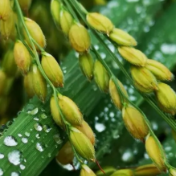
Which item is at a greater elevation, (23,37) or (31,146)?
(23,37)

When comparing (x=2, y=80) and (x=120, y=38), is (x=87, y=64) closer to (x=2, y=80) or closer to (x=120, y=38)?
(x=120, y=38)

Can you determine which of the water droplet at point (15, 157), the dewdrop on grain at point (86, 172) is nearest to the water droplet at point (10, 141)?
the water droplet at point (15, 157)

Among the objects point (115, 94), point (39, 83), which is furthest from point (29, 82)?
point (115, 94)

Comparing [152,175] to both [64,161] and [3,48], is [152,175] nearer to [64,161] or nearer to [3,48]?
[64,161]

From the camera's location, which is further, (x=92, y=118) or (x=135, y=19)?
(x=135, y=19)

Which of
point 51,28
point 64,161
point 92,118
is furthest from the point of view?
point 51,28

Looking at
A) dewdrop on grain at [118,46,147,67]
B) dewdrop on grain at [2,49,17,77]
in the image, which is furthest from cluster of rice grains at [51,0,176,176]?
dewdrop on grain at [2,49,17,77]

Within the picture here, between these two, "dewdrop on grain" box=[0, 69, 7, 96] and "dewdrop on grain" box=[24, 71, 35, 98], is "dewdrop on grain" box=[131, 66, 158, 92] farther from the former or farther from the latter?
"dewdrop on grain" box=[0, 69, 7, 96]

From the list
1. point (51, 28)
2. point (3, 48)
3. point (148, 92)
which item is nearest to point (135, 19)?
point (51, 28)
